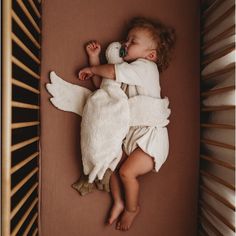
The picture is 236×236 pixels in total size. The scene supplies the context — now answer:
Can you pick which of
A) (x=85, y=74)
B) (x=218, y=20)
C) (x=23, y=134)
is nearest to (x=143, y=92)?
(x=85, y=74)

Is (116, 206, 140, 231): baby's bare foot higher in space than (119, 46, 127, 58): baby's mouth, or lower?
lower

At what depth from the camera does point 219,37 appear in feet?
3.85

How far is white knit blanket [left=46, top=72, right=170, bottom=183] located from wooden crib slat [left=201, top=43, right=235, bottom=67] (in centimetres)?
25

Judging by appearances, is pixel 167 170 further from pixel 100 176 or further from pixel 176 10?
pixel 176 10

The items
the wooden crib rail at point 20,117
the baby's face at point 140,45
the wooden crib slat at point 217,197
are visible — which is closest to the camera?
the wooden crib rail at point 20,117

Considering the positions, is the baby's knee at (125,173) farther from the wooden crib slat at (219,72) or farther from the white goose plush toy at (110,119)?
the wooden crib slat at (219,72)

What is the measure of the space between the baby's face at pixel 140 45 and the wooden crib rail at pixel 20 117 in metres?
0.40

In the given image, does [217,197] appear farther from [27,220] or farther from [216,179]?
[27,220]

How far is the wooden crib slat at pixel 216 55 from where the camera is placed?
108cm

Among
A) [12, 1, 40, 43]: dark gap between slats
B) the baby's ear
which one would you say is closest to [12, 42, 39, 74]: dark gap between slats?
[12, 1, 40, 43]: dark gap between slats

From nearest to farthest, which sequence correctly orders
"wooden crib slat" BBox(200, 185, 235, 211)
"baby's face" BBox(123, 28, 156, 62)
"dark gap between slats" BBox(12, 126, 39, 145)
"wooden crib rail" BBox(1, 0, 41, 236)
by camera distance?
Answer: "wooden crib rail" BBox(1, 0, 41, 236)
"wooden crib slat" BBox(200, 185, 235, 211)
"dark gap between slats" BBox(12, 126, 39, 145)
"baby's face" BBox(123, 28, 156, 62)

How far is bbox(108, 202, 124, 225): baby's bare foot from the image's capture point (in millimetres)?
1322

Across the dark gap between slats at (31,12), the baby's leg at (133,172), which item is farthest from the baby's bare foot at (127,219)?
the dark gap between slats at (31,12)

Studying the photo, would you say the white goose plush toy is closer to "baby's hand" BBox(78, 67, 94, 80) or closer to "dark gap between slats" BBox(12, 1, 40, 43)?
"baby's hand" BBox(78, 67, 94, 80)
